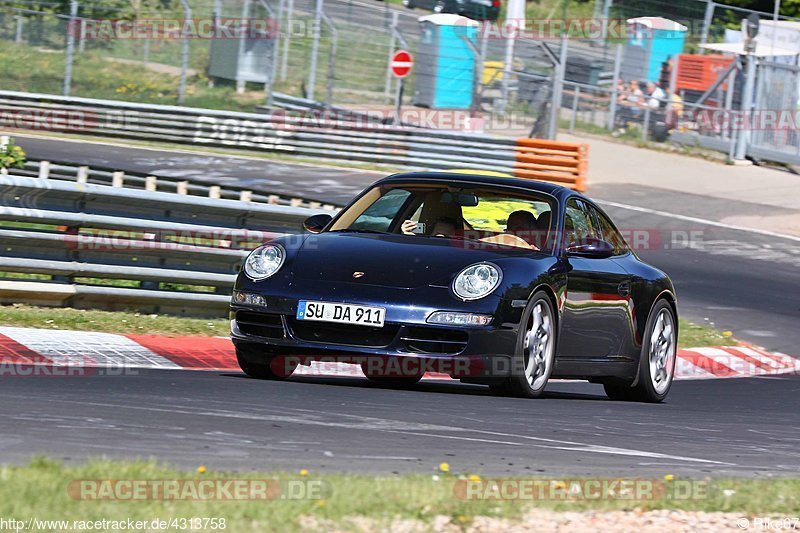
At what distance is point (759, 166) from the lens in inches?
1135

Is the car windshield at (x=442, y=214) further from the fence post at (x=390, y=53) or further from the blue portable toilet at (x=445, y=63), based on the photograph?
the fence post at (x=390, y=53)

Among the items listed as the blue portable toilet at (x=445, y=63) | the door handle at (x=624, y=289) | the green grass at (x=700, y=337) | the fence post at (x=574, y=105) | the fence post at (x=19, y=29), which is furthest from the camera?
the fence post at (x=574, y=105)

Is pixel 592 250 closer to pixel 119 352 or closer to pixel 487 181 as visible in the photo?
pixel 487 181

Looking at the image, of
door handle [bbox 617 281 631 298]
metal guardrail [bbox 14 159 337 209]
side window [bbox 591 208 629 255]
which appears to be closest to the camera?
door handle [bbox 617 281 631 298]

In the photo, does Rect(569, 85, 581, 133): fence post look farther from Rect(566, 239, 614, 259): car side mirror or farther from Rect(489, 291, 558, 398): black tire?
Rect(489, 291, 558, 398): black tire

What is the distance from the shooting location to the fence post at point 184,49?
2977cm

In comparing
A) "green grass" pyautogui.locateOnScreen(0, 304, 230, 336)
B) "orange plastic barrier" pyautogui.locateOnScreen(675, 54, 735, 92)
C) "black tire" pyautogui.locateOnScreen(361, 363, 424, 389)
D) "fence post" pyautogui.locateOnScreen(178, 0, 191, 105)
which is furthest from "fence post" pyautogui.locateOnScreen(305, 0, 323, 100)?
"black tire" pyautogui.locateOnScreen(361, 363, 424, 389)

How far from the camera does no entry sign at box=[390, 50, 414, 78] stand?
28766mm

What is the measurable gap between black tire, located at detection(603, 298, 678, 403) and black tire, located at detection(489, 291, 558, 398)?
4.14 ft

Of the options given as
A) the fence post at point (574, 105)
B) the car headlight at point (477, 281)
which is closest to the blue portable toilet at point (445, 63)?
the fence post at point (574, 105)

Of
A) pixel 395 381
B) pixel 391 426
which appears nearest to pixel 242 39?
pixel 395 381

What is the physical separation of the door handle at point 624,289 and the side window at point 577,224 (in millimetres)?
365

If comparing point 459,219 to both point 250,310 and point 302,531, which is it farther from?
point 302,531

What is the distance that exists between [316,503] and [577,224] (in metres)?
4.50
